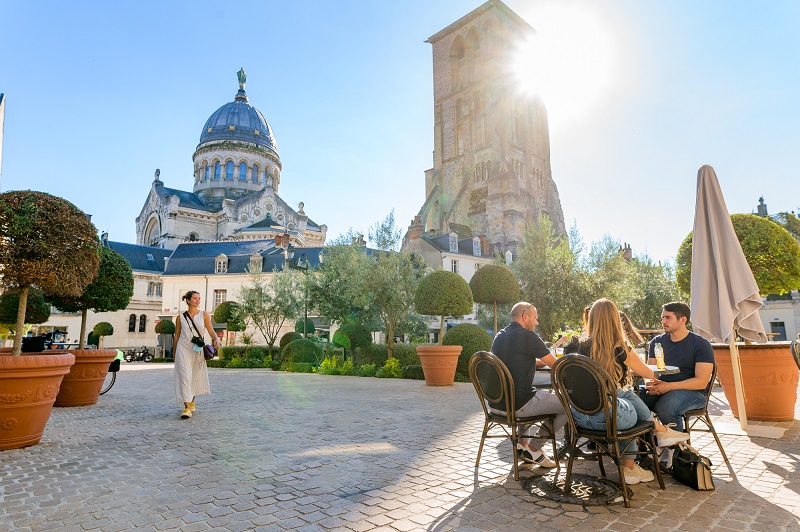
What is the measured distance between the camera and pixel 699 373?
4.36 meters

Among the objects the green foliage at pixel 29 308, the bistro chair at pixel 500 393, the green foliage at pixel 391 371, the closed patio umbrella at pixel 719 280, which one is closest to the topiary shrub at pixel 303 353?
the green foliage at pixel 391 371

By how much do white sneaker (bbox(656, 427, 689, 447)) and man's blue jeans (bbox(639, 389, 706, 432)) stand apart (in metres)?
0.42

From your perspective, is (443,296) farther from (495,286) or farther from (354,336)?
(354,336)

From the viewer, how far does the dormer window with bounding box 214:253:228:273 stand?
40.6 metres

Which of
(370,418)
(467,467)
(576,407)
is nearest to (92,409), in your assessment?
(370,418)

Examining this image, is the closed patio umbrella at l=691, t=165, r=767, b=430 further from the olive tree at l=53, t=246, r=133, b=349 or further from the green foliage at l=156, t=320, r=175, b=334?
the green foliage at l=156, t=320, r=175, b=334

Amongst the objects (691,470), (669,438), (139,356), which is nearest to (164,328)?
(139,356)

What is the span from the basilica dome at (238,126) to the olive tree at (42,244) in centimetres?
6495

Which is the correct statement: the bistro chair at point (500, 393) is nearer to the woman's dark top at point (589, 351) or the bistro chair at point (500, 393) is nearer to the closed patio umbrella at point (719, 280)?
the woman's dark top at point (589, 351)

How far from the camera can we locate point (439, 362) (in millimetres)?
12023

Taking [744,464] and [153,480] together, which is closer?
[153,480]

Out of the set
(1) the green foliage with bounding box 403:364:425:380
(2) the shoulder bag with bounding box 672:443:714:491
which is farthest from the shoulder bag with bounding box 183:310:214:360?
(1) the green foliage with bounding box 403:364:425:380

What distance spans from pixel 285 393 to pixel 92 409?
386 cm

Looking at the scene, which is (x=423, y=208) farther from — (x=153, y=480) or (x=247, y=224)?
(x=153, y=480)
